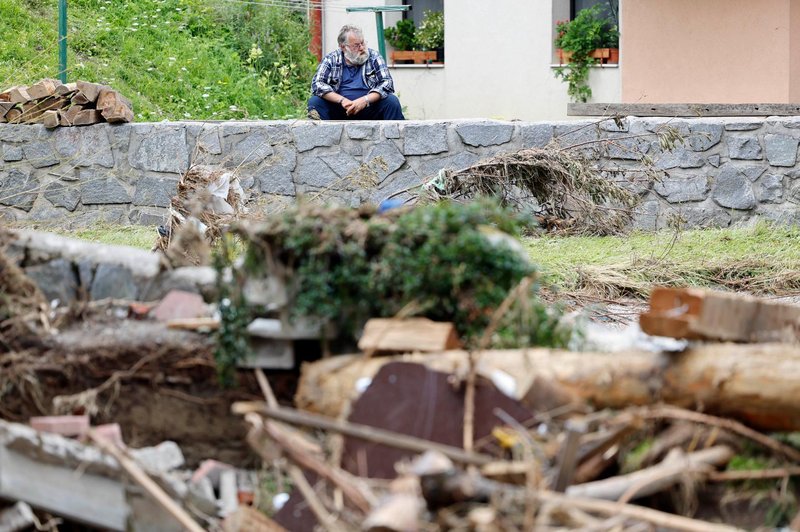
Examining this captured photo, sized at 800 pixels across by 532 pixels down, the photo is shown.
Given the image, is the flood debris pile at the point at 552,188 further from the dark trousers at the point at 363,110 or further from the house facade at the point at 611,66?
the house facade at the point at 611,66

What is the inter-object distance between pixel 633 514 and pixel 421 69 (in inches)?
512

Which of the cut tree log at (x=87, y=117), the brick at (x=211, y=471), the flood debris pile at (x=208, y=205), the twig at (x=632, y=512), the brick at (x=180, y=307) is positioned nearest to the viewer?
the twig at (x=632, y=512)

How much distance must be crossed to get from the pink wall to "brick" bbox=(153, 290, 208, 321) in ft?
29.9

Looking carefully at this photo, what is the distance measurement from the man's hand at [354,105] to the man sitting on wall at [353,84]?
0.12 ft

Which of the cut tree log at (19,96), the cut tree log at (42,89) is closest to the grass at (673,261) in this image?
the cut tree log at (42,89)

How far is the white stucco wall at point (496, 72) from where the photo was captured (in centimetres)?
1498

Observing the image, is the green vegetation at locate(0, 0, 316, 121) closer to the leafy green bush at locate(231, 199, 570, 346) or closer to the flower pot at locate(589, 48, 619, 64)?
the flower pot at locate(589, 48, 619, 64)

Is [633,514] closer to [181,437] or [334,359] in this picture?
[334,359]

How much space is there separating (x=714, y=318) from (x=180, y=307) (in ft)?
7.18

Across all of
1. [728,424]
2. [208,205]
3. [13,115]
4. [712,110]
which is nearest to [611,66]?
[712,110]

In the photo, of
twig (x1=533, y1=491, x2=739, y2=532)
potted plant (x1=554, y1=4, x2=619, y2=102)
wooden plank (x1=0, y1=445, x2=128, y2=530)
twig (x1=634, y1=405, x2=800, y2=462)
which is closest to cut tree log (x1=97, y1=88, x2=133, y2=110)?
potted plant (x1=554, y1=4, x2=619, y2=102)

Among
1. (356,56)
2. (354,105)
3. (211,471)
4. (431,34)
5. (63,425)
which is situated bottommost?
(211,471)

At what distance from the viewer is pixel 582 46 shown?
14516 mm

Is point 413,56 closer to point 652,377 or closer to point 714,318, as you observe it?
point 714,318
